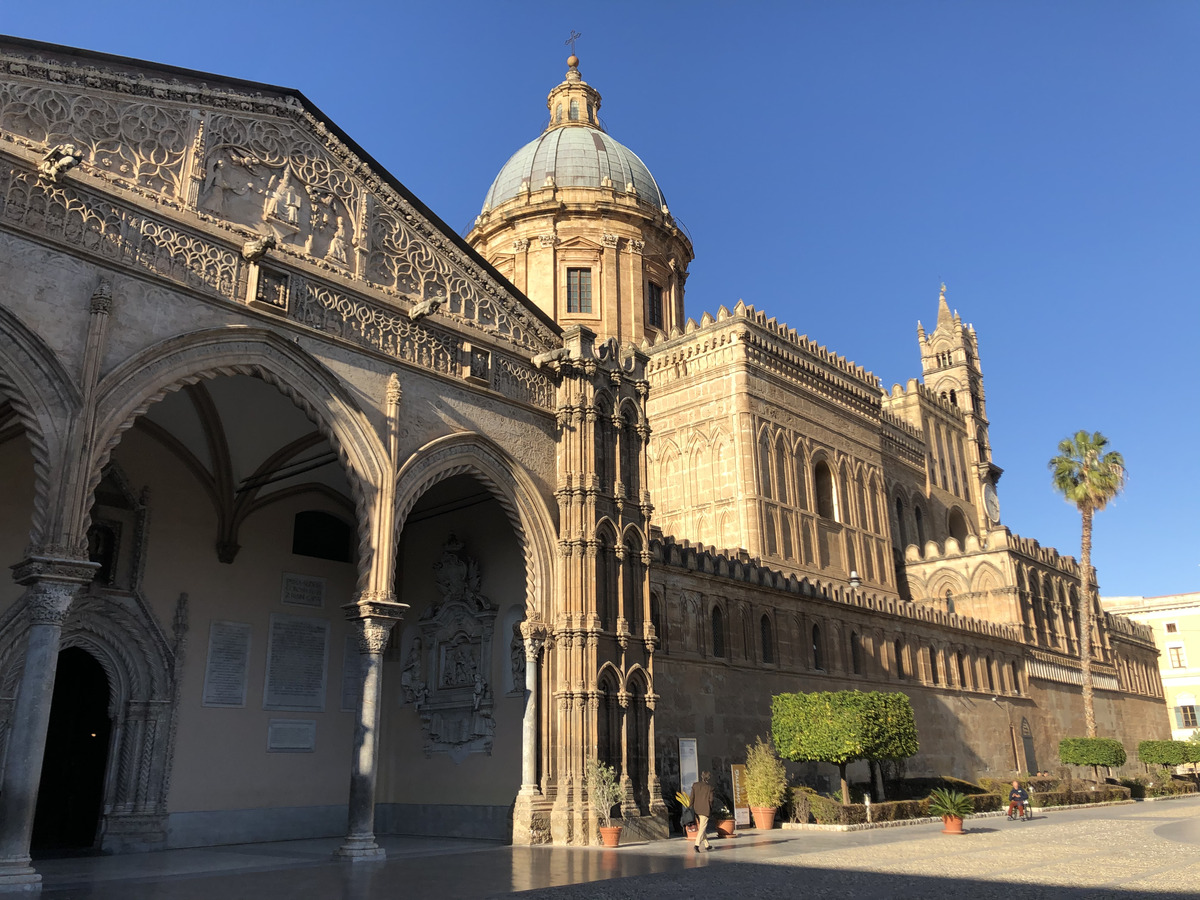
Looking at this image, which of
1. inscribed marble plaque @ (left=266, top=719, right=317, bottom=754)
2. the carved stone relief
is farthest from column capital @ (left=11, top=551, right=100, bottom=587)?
inscribed marble plaque @ (left=266, top=719, right=317, bottom=754)

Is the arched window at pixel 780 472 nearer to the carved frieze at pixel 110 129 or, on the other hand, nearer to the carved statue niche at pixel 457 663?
the carved statue niche at pixel 457 663

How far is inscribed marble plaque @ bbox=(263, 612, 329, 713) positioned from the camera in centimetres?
1855

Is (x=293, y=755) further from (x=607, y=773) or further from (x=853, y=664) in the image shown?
(x=853, y=664)

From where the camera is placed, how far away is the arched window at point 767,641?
2459cm

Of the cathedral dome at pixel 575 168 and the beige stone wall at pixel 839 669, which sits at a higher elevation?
the cathedral dome at pixel 575 168

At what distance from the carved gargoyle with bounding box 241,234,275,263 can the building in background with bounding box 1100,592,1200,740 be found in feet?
194

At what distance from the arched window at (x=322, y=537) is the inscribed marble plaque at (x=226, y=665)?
219 cm

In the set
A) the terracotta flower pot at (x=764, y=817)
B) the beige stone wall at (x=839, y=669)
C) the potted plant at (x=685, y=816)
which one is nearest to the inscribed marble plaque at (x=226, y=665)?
the beige stone wall at (x=839, y=669)

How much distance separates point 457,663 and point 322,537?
156 inches

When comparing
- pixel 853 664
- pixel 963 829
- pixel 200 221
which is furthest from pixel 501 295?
pixel 853 664

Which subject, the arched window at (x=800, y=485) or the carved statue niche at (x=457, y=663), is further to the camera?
the arched window at (x=800, y=485)

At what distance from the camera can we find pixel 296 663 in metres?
19.0

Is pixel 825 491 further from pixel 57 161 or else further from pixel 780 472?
pixel 57 161

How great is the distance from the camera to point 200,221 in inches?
547
